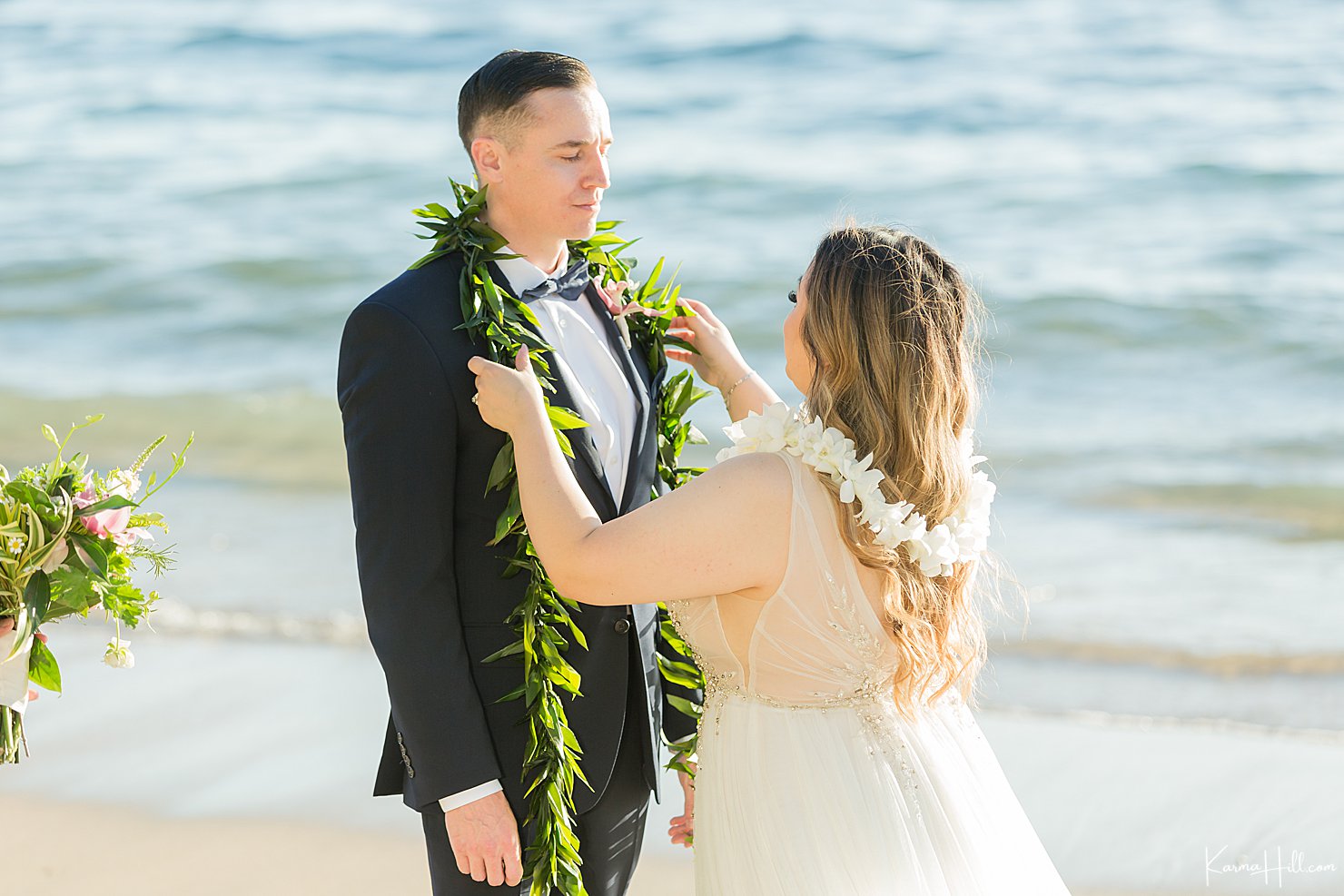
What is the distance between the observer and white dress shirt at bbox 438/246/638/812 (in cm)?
313

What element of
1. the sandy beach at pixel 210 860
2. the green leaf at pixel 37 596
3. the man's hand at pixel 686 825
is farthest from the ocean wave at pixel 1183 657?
the green leaf at pixel 37 596

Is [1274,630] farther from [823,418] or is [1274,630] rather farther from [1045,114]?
[1045,114]

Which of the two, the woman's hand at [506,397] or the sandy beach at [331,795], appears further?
the sandy beach at [331,795]

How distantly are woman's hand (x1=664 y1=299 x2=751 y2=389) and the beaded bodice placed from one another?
0.76 m

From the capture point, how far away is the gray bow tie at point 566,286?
314 cm

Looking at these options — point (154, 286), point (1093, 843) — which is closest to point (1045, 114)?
point (154, 286)

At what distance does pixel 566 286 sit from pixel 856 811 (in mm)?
1316

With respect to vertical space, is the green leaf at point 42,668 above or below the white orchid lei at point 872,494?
below

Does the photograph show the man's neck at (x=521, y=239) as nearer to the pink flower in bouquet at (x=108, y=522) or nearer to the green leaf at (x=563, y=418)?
the green leaf at (x=563, y=418)

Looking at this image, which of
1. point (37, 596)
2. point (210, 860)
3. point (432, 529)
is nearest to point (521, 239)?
point (432, 529)

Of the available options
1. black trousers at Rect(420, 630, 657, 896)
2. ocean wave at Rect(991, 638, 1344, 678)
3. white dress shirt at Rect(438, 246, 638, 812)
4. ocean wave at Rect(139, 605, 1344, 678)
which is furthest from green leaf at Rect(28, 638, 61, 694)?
ocean wave at Rect(991, 638, 1344, 678)

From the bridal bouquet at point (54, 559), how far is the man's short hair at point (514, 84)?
3.20ft

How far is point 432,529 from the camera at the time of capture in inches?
111

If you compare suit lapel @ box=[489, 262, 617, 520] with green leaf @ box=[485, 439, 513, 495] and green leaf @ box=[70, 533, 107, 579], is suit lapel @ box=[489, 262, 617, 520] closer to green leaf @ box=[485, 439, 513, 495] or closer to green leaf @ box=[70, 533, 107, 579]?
green leaf @ box=[485, 439, 513, 495]
